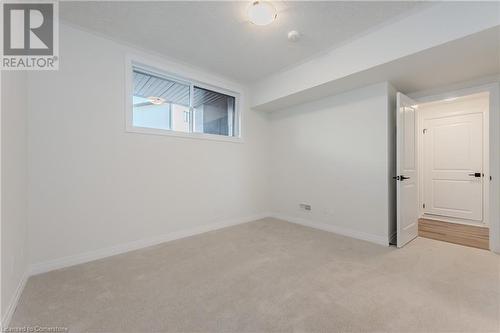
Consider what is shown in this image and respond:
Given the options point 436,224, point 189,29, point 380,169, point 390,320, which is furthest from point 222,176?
point 436,224

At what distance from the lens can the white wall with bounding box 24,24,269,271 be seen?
2316 mm

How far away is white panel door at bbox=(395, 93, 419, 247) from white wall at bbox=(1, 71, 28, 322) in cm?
398

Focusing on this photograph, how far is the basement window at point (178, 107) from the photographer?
10.1 feet

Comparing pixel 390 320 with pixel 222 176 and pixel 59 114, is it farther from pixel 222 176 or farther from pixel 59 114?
pixel 59 114

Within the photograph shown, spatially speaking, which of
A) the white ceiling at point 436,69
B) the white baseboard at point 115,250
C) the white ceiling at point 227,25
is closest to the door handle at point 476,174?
the white ceiling at point 436,69

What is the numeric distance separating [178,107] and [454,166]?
213 inches

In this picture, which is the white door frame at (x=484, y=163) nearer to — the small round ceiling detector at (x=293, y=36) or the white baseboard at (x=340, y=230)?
the white baseboard at (x=340, y=230)

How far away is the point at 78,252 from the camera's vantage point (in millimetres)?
2471

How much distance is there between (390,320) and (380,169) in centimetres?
213

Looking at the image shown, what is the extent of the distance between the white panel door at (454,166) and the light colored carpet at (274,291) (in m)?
2.02

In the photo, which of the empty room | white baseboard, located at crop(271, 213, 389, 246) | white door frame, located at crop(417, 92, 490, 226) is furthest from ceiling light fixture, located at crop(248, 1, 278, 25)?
white door frame, located at crop(417, 92, 490, 226)

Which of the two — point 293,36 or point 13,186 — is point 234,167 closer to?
point 293,36

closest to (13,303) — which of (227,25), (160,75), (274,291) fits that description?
(274,291)

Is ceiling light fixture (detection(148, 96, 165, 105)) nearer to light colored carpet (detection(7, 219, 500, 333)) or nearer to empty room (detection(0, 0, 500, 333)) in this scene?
empty room (detection(0, 0, 500, 333))
